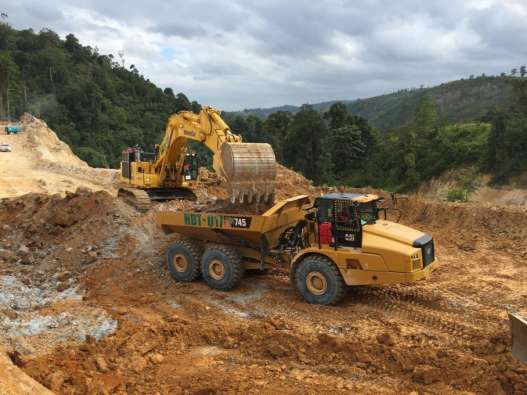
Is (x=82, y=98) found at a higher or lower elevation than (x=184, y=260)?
higher

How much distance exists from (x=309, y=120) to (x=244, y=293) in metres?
32.4

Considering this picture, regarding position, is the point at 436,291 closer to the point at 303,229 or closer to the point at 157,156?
the point at 303,229

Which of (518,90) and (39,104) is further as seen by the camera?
(39,104)

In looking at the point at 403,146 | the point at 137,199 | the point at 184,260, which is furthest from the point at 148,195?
the point at 403,146

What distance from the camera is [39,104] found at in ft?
182

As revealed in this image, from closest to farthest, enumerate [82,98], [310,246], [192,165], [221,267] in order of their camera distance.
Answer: [310,246] < [221,267] < [192,165] < [82,98]

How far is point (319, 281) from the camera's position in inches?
318

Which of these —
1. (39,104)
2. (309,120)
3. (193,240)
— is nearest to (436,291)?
(193,240)

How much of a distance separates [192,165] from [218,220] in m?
6.08

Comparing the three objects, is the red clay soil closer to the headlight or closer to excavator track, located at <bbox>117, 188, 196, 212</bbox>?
the headlight

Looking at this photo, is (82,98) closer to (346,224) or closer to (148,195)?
(148,195)

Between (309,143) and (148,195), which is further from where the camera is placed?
(309,143)

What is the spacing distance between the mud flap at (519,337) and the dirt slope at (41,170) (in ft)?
60.6

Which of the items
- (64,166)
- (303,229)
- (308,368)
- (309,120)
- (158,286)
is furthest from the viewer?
(309,120)
